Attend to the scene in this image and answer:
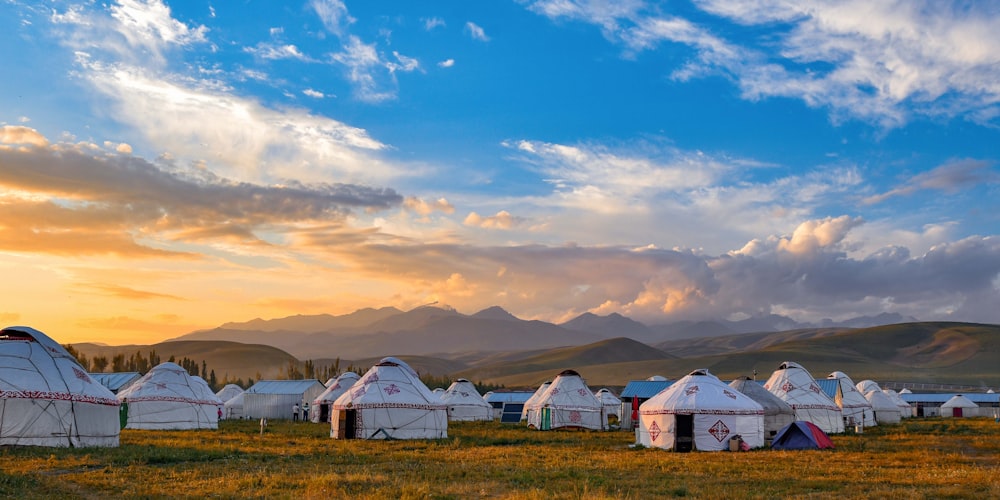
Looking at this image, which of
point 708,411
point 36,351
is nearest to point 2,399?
point 36,351

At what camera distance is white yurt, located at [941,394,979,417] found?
9062 cm

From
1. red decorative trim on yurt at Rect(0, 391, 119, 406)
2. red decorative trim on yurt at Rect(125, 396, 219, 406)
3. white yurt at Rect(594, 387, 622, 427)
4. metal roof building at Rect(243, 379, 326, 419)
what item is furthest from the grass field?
white yurt at Rect(594, 387, 622, 427)

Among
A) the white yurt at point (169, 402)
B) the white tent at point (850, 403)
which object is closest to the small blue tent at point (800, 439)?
the white tent at point (850, 403)

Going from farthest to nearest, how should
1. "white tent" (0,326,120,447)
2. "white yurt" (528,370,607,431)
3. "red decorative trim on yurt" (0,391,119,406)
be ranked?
"white yurt" (528,370,607,431) → "white tent" (0,326,120,447) → "red decorative trim on yurt" (0,391,119,406)

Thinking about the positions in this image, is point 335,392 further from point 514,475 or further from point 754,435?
point 514,475

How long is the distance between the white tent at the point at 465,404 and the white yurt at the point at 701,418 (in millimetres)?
38255

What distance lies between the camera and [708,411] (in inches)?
1259

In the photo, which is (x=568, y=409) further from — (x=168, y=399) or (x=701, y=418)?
(x=168, y=399)

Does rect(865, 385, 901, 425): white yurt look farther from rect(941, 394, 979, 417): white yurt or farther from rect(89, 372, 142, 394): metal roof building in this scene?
rect(89, 372, 142, 394): metal roof building

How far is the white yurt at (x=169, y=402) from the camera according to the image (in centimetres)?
4550

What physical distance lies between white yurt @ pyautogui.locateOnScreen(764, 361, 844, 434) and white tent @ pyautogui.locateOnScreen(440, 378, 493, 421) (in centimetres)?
3095

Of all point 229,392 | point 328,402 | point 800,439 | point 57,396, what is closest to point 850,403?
point 800,439

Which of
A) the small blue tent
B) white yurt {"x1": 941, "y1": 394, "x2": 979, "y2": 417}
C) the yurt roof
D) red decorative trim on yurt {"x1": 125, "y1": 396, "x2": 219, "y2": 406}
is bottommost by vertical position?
white yurt {"x1": 941, "y1": 394, "x2": 979, "y2": 417}

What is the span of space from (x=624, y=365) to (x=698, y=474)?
175 meters
